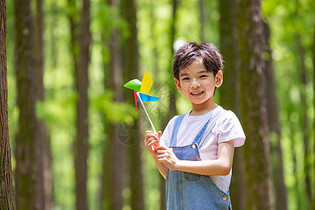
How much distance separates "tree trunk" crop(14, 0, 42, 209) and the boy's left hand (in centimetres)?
539

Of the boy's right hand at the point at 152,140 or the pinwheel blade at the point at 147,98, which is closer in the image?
the boy's right hand at the point at 152,140

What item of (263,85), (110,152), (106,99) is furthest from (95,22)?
(263,85)

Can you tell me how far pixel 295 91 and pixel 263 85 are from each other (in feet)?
42.5

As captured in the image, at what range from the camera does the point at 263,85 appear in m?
6.64

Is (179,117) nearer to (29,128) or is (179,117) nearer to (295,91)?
(29,128)

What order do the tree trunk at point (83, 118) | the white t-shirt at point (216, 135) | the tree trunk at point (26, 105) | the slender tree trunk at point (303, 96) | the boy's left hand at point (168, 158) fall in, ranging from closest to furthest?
the boy's left hand at point (168, 158), the white t-shirt at point (216, 135), the tree trunk at point (26, 105), the tree trunk at point (83, 118), the slender tree trunk at point (303, 96)

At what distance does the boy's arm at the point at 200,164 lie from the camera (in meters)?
2.53

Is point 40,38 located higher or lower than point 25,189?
higher

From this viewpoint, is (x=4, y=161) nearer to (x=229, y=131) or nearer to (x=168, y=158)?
(x=168, y=158)

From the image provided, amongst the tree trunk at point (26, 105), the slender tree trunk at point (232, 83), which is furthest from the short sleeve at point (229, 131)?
the slender tree trunk at point (232, 83)

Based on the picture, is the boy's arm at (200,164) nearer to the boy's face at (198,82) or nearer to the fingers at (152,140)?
the fingers at (152,140)

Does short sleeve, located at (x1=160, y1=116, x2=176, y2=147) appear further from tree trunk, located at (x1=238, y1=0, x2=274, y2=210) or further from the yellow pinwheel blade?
tree trunk, located at (x1=238, y1=0, x2=274, y2=210)

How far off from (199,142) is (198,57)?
54 centimetres

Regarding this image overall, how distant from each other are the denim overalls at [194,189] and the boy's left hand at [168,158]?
147 mm
